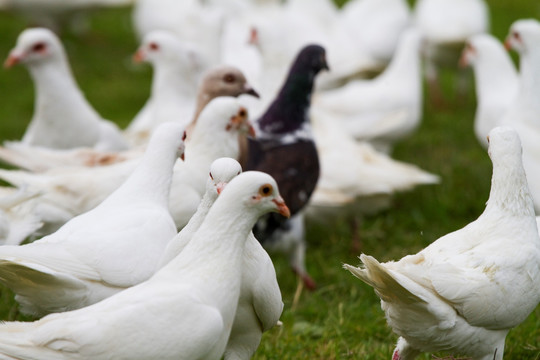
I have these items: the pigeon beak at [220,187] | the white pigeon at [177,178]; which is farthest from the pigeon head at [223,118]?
the pigeon beak at [220,187]

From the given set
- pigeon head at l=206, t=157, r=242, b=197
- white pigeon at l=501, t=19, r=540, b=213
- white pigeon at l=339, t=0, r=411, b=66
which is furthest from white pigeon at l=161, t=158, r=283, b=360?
white pigeon at l=339, t=0, r=411, b=66

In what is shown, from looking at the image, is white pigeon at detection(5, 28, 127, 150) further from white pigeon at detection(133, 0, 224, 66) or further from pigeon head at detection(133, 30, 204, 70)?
white pigeon at detection(133, 0, 224, 66)

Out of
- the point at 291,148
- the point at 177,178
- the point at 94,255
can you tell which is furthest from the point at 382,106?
the point at 94,255

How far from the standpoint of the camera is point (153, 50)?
7.04 metres

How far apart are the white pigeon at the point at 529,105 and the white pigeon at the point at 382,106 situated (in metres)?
1.21

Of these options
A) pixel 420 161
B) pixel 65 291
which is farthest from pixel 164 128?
pixel 420 161

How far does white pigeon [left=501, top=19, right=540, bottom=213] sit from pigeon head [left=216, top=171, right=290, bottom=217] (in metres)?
3.01

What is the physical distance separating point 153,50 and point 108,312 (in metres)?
4.34

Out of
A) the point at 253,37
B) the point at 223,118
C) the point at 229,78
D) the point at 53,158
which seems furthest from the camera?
the point at 253,37

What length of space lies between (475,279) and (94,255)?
1.50 metres

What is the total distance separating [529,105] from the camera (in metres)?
6.09

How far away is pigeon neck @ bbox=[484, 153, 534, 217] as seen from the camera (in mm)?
3688

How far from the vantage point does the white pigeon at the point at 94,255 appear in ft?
11.2

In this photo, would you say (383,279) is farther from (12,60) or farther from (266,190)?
(12,60)
